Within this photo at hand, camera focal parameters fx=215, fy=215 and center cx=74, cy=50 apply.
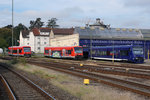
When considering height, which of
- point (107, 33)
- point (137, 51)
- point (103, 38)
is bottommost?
point (137, 51)

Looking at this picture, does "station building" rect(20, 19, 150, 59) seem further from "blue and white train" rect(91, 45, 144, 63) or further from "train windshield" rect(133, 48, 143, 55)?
"train windshield" rect(133, 48, 143, 55)

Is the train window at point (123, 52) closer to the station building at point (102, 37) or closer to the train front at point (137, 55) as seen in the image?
the train front at point (137, 55)

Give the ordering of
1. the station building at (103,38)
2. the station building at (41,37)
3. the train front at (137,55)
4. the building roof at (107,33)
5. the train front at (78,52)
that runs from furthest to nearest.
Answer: the station building at (41,37) < the building roof at (107,33) < the station building at (103,38) < the train front at (78,52) < the train front at (137,55)

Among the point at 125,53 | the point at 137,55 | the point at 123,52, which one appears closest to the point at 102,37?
the point at 123,52

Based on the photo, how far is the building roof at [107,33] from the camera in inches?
2204

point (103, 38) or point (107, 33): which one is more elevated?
point (107, 33)

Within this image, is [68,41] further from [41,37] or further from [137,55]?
[41,37]

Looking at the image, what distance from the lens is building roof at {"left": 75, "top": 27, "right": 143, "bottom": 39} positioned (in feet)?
184

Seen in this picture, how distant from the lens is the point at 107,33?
2371 inches

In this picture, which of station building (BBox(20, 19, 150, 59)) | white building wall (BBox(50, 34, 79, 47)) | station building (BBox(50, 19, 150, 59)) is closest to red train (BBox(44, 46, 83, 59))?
station building (BBox(20, 19, 150, 59))

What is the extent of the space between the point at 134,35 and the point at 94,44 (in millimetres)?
15662

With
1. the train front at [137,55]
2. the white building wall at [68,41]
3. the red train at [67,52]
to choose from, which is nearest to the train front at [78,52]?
the red train at [67,52]

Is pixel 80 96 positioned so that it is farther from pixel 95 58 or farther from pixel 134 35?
pixel 134 35

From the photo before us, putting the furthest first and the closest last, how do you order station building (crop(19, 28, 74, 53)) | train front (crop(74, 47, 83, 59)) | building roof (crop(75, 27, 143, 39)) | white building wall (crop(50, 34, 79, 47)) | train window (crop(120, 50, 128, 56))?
station building (crop(19, 28, 74, 53))
building roof (crop(75, 27, 143, 39))
white building wall (crop(50, 34, 79, 47))
train front (crop(74, 47, 83, 59))
train window (crop(120, 50, 128, 56))
